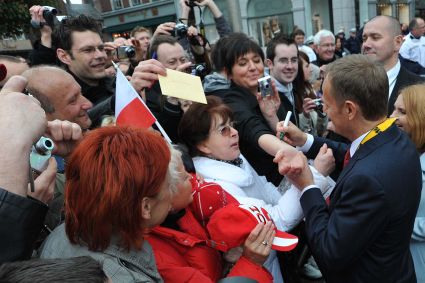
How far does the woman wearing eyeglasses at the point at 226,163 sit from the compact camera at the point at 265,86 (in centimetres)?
46

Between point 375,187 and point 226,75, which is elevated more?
point 226,75

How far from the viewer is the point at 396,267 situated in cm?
154

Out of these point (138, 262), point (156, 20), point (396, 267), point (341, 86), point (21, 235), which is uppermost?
point (156, 20)

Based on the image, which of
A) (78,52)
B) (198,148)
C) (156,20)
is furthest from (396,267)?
(156,20)

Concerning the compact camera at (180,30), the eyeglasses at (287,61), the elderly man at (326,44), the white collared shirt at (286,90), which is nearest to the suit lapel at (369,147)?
the white collared shirt at (286,90)

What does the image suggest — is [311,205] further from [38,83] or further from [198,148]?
[38,83]

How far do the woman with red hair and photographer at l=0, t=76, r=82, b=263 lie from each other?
0.45 feet

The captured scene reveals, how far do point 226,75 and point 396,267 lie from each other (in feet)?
5.43

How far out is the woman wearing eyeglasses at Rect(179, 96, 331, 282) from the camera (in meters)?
1.75

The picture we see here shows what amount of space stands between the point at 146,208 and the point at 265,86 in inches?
57.5

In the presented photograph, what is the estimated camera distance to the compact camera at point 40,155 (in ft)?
3.93

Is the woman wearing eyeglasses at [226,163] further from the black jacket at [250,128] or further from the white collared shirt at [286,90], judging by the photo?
the white collared shirt at [286,90]

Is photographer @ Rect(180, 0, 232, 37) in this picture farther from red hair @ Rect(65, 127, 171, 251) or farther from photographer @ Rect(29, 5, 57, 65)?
red hair @ Rect(65, 127, 171, 251)

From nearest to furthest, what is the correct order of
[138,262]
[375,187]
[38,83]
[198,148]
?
[138,262] < [375,187] < [38,83] < [198,148]
